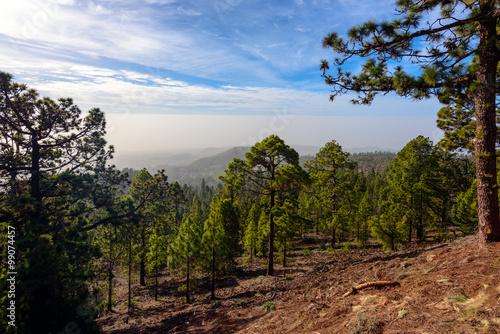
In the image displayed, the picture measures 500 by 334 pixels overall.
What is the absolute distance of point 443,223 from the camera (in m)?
21.6

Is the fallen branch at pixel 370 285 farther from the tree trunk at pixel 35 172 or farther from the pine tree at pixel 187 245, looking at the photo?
the tree trunk at pixel 35 172

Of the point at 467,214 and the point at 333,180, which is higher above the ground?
the point at 333,180

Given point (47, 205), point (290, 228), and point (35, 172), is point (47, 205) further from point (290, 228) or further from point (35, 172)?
point (290, 228)

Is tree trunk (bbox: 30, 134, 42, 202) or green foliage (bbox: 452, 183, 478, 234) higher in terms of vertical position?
tree trunk (bbox: 30, 134, 42, 202)

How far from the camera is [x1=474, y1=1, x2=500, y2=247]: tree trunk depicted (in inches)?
304

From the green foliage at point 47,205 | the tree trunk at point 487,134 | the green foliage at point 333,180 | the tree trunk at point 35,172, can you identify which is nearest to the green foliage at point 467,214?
the green foliage at point 333,180

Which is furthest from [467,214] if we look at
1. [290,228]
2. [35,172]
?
[35,172]

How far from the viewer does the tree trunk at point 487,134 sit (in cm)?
773

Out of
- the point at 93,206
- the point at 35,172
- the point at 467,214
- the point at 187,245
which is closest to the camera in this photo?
the point at 35,172

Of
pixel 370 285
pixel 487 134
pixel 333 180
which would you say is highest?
pixel 487 134

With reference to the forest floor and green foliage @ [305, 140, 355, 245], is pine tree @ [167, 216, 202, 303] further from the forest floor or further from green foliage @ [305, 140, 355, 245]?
green foliage @ [305, 140, 355, 245]

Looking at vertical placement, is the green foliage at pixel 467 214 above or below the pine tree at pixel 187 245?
above

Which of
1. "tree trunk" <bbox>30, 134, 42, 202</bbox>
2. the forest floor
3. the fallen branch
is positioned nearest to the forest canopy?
"tree trunk" <bbox>30, 134, 42, 202</bbox>

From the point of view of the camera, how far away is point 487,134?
7902mm
